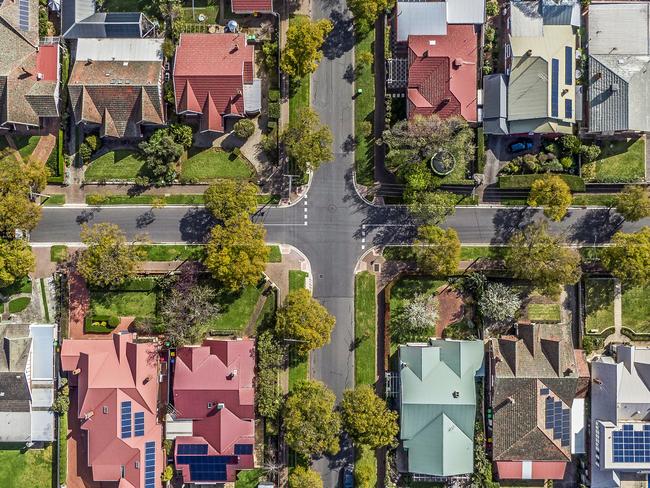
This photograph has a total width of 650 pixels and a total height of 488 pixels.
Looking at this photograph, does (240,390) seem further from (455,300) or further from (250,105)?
(250,105)

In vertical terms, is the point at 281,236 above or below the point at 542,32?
below

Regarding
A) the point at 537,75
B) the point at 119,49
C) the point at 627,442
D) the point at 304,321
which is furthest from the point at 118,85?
the point at 627,442

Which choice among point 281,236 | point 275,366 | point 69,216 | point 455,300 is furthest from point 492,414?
point 69,216

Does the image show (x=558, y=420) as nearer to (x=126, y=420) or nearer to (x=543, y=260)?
(x=543, y=260)

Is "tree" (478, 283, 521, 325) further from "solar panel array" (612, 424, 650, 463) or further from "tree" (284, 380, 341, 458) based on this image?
"tree" (284, 380, 341, 458)

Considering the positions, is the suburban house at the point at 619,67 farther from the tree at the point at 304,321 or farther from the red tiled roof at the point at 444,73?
the tree at the point at 304,321
